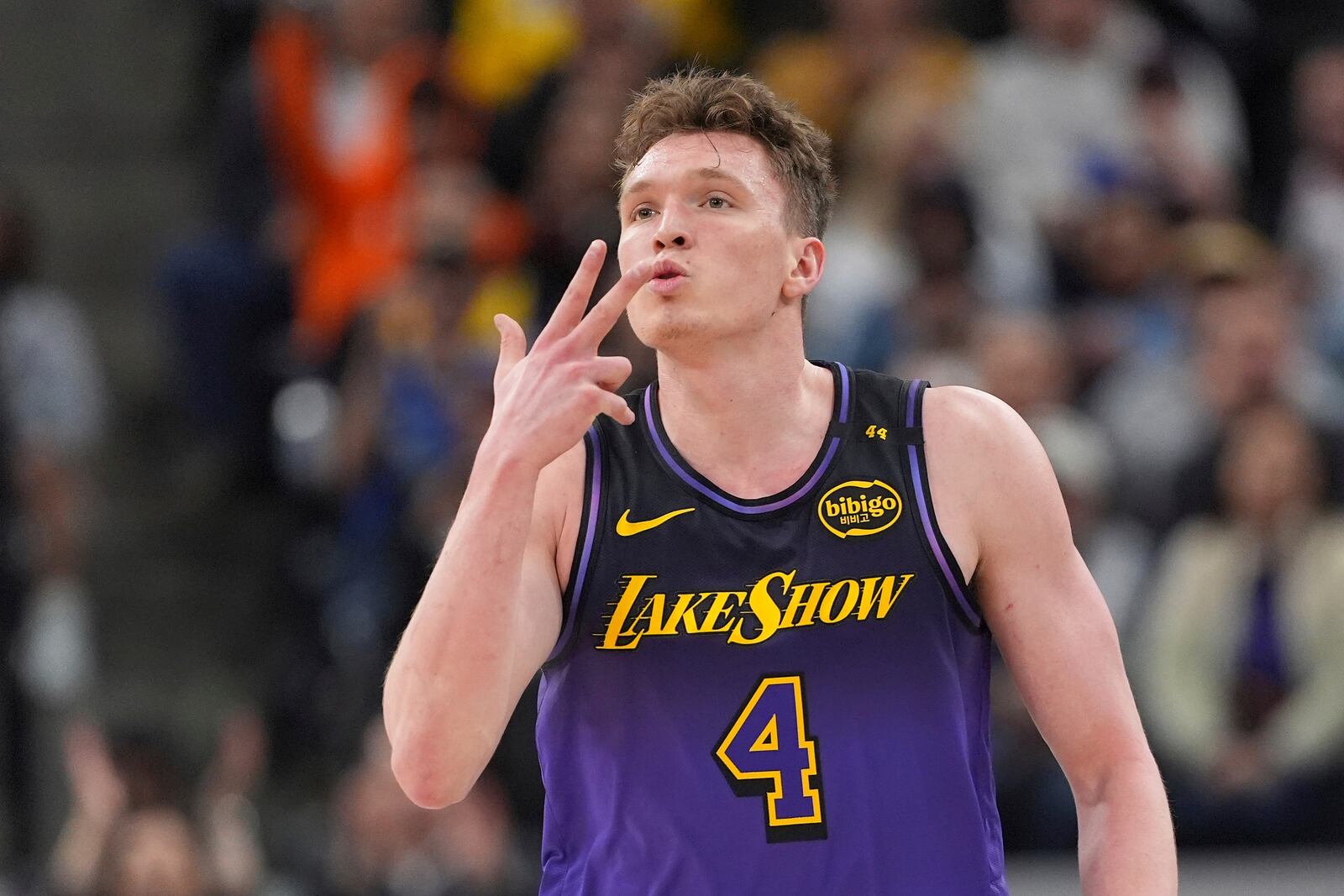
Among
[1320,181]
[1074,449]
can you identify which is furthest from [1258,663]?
[1320,181]

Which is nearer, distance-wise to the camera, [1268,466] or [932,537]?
[932,537]

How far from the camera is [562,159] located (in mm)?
10305

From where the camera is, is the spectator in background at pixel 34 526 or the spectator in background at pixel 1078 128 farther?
the spectator in background at pixel 1078 128

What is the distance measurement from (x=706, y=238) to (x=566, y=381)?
0.56 metres

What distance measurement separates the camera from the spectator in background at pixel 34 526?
9.65m

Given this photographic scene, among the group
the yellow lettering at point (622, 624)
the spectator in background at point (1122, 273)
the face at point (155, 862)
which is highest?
the spectator in background at point (1122, 273)

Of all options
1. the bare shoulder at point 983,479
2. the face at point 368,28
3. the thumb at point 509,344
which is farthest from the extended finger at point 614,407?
the face at point 368,28

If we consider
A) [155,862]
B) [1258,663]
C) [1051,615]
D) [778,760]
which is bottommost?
[155,862]

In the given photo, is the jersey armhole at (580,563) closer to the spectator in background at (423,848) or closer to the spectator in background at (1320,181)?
the spectator in background at (423,848)

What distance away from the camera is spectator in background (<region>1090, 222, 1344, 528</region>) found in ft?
28.6

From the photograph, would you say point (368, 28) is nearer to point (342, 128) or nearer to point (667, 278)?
point (342, 128)

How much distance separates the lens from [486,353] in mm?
9500

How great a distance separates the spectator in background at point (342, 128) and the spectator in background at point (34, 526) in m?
1.31

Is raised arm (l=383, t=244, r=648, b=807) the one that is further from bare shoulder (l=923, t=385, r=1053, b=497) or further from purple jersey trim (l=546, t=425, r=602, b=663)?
bare shoulder (l=923, t=385, r=1053, b=497)
